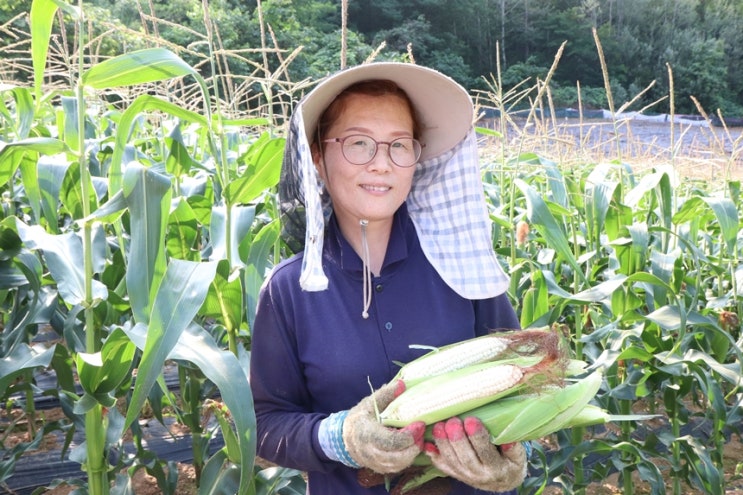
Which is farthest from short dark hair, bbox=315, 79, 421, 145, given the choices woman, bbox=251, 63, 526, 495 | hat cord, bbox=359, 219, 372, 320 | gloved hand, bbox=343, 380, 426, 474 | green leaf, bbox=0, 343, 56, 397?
green leaf, bbox=0, 343, 56, 397

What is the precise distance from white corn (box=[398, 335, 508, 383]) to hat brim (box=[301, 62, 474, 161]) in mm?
569

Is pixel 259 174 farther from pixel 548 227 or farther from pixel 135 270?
pixel 548 227

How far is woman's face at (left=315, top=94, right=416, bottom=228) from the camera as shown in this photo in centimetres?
157

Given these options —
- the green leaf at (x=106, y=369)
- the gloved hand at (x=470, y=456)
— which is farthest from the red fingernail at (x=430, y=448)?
the green leaf at (x=106, y=369)

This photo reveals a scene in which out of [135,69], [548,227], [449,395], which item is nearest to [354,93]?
[135,69]

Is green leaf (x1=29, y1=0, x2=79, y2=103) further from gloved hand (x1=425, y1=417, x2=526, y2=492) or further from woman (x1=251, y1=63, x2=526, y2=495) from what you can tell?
gloved hand (x1=425, y1=417, x2=526, y2=492)

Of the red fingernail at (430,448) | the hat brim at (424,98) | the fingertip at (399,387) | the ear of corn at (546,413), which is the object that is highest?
the hat brim at (424,98)

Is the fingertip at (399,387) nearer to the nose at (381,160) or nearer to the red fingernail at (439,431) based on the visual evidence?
the red fingernail at (439,431)

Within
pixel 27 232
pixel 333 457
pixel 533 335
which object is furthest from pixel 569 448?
pixel 27 232

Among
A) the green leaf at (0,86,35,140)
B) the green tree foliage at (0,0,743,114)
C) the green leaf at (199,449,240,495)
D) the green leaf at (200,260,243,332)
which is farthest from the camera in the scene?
the green tree foliage at (0,0,743,114)

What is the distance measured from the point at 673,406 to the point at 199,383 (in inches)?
80.6

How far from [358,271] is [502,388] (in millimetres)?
468

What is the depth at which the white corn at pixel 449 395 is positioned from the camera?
138 centimetres

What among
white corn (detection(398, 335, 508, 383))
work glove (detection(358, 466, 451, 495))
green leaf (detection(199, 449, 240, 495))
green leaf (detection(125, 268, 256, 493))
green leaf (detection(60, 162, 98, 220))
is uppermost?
green leaf (detection(60, 162, 98, 220))
